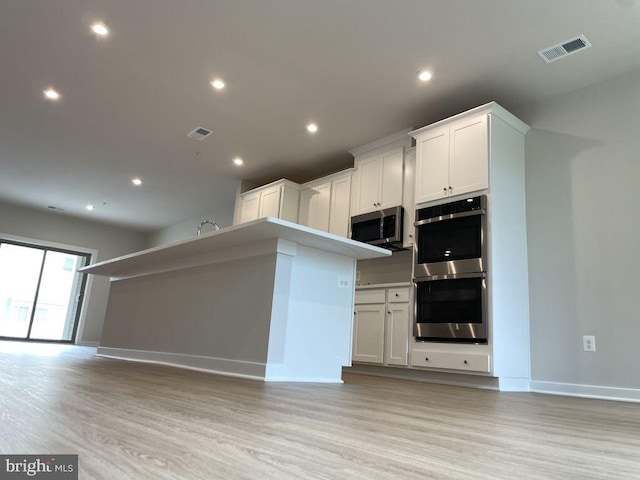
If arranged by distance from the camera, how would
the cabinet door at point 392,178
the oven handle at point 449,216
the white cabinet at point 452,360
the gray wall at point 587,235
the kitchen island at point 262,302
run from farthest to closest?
the cabinet door at point 392,178
the oven handle at point 449,216
the white cabinet at point 452,360
the gray wall at point 587,235
the kitchen island at point 262,302

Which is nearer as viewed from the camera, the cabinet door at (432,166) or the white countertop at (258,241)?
the white countertop at (258,241)

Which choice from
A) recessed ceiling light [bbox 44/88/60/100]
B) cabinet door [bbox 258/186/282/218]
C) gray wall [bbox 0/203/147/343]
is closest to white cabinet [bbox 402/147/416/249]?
cabinet door [bbox 258/186/282/218]

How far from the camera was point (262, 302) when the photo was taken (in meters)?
2.87

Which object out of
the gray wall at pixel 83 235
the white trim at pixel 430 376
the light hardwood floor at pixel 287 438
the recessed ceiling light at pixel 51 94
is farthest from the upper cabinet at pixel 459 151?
the gray wall at pixel 83 235

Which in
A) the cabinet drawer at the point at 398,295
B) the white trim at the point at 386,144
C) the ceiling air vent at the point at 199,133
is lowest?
the cabinet drawer at the point at 398,295

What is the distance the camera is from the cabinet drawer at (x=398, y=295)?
4.29 metres

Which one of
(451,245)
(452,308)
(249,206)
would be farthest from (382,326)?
(249,206)

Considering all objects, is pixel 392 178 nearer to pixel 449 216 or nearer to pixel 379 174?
pixel 379 174

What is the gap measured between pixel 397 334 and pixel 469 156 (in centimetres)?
172

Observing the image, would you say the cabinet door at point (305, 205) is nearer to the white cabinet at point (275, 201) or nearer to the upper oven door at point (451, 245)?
the white cabinet at point (275, 201)

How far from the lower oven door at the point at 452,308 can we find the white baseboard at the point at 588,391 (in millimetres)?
637

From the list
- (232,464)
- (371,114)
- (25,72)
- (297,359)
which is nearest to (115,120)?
(25,72)

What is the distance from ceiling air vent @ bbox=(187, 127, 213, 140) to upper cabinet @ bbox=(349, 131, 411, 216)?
1.72m

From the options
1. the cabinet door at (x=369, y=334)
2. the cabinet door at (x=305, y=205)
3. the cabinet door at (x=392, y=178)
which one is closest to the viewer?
the cabinet door at (x=369, y=334)
